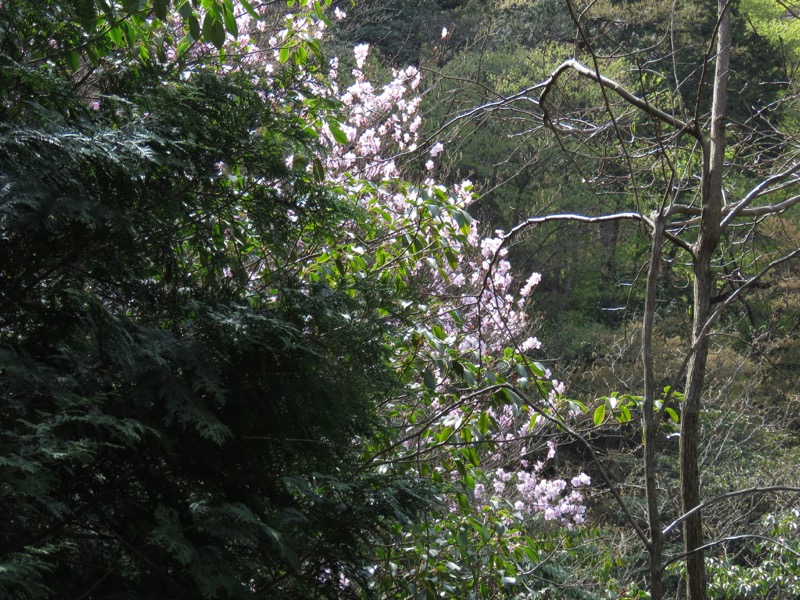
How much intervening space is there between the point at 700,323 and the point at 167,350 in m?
1.61

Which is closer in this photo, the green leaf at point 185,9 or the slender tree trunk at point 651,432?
the slender tree trunk at point 651,432

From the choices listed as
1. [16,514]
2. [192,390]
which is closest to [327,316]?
[192,390]

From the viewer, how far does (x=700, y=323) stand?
8.49 feet

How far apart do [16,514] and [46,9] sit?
1.20m

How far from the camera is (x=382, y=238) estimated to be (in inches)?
127

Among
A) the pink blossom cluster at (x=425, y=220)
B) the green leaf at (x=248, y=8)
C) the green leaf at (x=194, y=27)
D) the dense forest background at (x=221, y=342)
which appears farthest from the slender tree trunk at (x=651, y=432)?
the green leaf at (x=194, y=27)

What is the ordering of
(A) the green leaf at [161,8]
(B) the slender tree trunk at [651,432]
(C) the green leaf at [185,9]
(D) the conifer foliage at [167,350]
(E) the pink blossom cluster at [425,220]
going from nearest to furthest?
(D) the conifer foliage at [167,350] < (A) the green leaf at [161,8] < (B) the slender tree trunk at [651,432] < (C) the green leaf at [185,9] < (E) the pink blossom cluster at [425,220]

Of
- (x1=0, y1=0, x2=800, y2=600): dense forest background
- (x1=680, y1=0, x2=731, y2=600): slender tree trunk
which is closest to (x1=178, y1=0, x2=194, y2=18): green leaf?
(x1=0, y1=0, x2=800, y2=600): dense forest background

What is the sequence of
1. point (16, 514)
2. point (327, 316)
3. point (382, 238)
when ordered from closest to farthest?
1. point (16, 514)
2. point (327, 316)
3. point (382, 238)

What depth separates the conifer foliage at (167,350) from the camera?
180 cm

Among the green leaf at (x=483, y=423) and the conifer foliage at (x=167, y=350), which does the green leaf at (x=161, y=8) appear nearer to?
the conifer foliage at (x=167, y=350)

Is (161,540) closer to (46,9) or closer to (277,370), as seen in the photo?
(277,370)

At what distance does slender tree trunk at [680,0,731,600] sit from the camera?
2475mm

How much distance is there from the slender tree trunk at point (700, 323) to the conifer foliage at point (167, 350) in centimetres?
84
